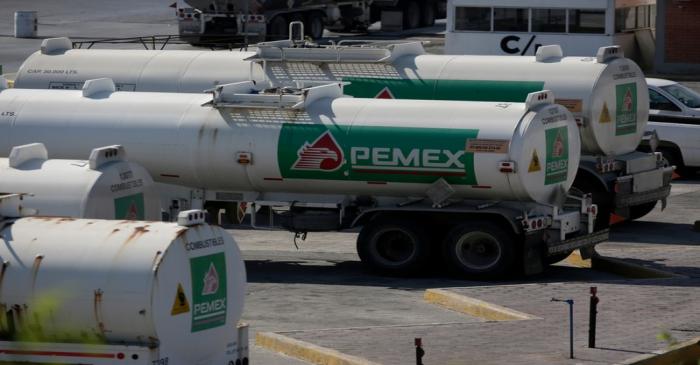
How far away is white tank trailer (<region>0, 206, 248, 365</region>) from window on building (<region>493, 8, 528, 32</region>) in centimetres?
2246

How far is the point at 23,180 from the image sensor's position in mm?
15984

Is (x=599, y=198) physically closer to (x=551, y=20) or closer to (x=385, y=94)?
(x=385, y=94)

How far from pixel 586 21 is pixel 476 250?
49.8 ft

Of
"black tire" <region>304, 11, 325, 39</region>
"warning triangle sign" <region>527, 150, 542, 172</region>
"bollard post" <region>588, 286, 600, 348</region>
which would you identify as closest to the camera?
"bollard post" <region>588, 286, 600, 348</region>

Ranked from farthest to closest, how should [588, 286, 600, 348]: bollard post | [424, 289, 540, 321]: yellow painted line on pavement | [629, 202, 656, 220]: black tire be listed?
1. [629, 202, 656, 220]: black tire
2. [424, 289, 540, 321]: yellow painted line on pavement
3. [588, 286, 600, 348]: bollard post

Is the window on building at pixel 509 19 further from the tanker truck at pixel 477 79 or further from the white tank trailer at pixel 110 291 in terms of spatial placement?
the white tank trailer at pixel 110 291

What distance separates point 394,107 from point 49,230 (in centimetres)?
844

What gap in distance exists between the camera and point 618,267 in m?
20.5

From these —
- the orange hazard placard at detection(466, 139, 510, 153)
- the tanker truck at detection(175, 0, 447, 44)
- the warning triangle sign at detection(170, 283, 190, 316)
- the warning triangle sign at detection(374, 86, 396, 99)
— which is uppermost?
the tanker truck at detection(175, 0, 447, 44)

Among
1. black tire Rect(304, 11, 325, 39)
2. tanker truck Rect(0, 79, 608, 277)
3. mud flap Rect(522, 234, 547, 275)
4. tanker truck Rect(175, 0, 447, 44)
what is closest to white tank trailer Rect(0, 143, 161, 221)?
tanker truck Rect(0, 79, 608, 277)

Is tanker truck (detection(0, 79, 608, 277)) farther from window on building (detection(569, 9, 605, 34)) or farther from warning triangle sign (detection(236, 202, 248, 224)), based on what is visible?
window on building (detection(569, 9, 605, 34))

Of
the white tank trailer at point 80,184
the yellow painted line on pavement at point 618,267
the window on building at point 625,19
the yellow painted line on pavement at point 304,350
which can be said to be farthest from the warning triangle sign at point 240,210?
the window on building at point 625,19

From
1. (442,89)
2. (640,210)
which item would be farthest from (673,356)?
(640,210)

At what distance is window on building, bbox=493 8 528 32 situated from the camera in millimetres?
34438
